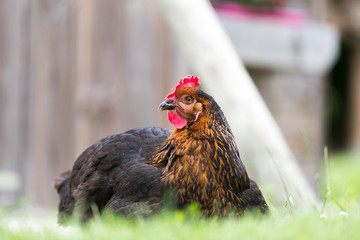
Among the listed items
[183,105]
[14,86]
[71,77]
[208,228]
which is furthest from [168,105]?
[14,86]

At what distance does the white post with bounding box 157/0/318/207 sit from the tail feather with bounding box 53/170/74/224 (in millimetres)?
872

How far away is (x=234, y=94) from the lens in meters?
3.12

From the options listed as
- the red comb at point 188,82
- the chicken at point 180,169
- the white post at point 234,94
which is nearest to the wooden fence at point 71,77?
the white post at point 234,94

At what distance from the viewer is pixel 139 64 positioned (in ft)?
14.7

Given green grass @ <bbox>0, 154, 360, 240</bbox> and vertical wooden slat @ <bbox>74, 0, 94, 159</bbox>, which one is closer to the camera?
green grass @ <bbox>0, 154, 360, 240</bbox>

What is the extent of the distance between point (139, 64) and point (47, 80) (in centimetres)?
73

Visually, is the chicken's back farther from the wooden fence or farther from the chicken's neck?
the wooden fence

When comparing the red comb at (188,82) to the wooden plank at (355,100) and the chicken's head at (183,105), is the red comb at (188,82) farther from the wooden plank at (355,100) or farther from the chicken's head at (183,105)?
the wooden plank at (355,100)

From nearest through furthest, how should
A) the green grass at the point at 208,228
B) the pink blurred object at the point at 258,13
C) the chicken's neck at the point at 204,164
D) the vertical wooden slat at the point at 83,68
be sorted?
the green grass at the point at 208,228 → the chicken's neck at the point at 204,164 → the vertical wooden slat at the point at 83,68 → the pink blurred object at the point at 258,13

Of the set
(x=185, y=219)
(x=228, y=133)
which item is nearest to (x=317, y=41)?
(x=228, y=133)

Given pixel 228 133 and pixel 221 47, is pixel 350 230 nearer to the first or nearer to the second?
pixel 228 133

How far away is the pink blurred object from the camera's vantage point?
7.17 meters

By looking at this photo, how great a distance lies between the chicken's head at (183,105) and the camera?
251 centimetres

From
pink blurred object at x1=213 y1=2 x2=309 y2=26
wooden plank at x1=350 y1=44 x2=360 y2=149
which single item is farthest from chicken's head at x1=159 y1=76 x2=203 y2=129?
wooden plank at x1=350 y1=44 x2=360 y2=149
